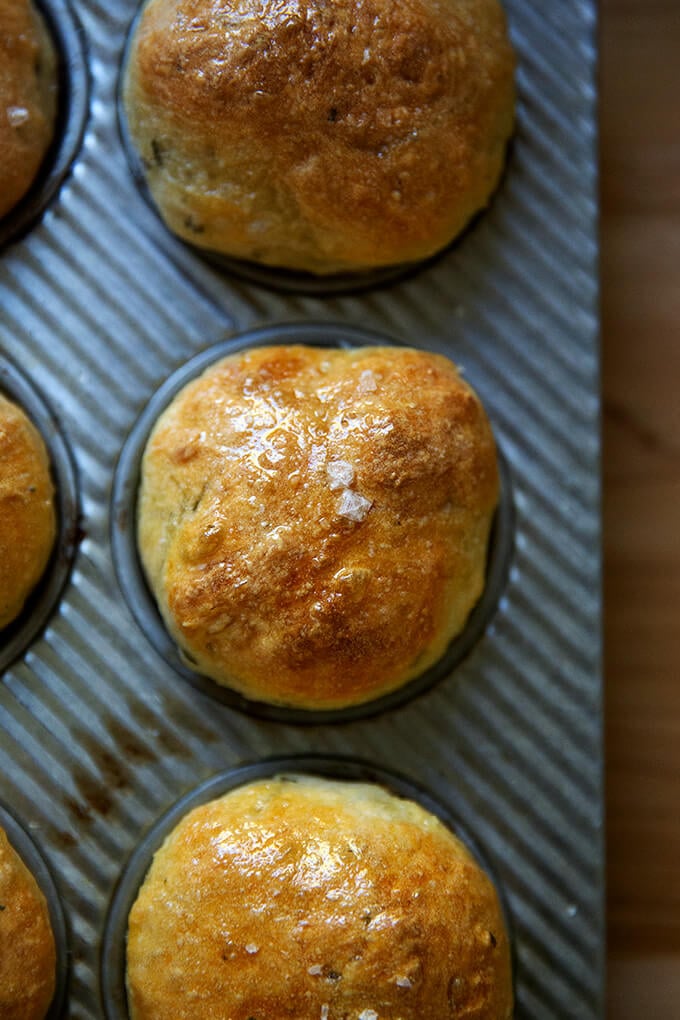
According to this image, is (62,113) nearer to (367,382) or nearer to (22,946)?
(367,382)

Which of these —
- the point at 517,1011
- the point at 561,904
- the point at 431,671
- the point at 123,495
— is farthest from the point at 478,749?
the point at 123,495

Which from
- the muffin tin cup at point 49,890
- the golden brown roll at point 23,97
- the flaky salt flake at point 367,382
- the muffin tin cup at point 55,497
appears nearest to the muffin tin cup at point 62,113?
the golden brown roll at point 23,97

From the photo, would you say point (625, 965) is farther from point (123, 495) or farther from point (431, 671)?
point (123, 495)

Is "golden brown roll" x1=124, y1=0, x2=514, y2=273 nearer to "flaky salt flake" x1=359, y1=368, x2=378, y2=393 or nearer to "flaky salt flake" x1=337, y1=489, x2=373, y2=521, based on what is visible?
"flaky salt flake" x1=359, y1=368, x2=378, y2=393

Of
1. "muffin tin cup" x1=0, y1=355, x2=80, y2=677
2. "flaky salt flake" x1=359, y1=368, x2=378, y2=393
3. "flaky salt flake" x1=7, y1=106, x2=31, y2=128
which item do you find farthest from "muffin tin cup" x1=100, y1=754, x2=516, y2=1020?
"flaky salt flake" x1=7, y1=106, x2=31, y2=128

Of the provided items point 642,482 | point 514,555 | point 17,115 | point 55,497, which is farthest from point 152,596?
point 642,482
